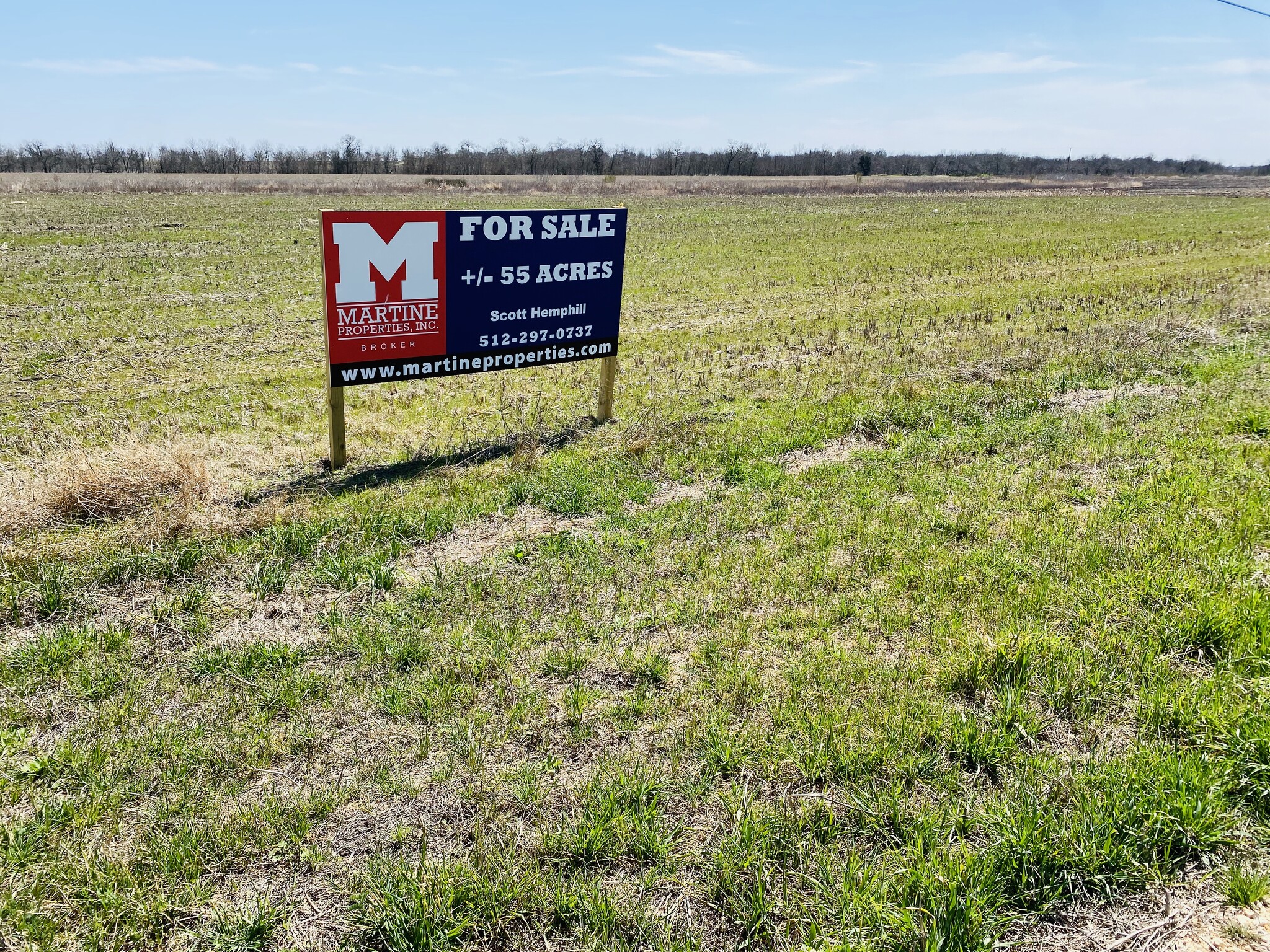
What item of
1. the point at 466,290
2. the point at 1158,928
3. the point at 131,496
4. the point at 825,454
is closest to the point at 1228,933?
the point at 1158,928

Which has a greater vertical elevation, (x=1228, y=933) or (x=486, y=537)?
(x=486, y=537)

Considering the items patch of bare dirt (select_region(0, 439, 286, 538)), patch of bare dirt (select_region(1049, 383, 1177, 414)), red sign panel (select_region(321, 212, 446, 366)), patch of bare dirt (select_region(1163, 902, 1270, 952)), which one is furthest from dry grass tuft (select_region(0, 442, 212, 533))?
patch of bare dirt (select_region(1049, 383, 1177, 414))

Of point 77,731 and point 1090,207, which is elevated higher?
point 1090,207

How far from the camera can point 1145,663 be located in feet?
14.9

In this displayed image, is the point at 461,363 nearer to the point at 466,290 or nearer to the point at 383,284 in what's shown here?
the point at 466,290

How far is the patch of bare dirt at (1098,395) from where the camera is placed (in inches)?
385

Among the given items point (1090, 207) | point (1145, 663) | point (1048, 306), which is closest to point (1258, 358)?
point (1048, 306)

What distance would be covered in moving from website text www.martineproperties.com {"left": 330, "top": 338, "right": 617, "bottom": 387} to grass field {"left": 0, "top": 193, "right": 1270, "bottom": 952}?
0.85 meters

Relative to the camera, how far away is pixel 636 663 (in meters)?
4.69

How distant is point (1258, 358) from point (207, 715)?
1354cm

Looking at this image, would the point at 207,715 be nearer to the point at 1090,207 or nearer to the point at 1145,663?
the point at 1145,663

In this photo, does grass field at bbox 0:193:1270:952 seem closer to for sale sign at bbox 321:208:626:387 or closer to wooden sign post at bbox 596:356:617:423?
wooden sign post at bbox 596:356:617:423

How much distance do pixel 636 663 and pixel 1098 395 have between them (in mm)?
8212

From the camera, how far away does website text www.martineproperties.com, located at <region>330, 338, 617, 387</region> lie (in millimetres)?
8258
